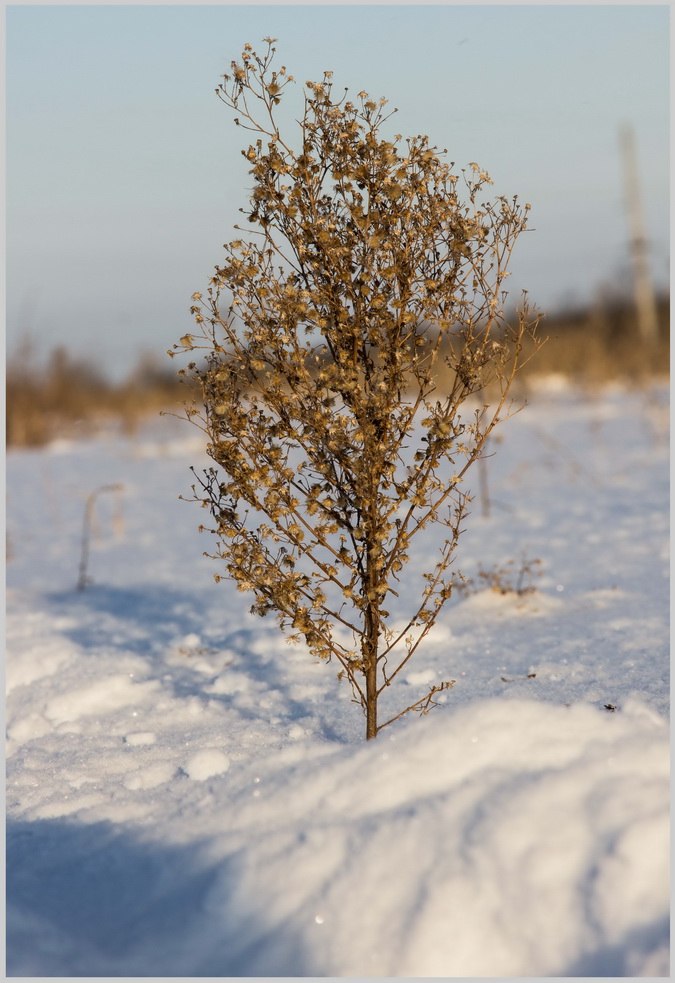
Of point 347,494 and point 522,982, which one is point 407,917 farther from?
point 347,494

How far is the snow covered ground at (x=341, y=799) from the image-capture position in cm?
238

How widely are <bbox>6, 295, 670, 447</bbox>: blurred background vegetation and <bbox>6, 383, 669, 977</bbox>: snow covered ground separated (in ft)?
30.4

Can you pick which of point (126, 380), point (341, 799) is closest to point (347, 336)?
point (341, 799)

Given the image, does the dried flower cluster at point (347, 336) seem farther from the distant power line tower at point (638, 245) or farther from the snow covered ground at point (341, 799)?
the distant power line tower at point (638, 245)

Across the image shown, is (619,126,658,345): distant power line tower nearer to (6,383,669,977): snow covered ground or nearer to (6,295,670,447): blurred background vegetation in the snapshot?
(6,295,670,447): blurred background vegetation

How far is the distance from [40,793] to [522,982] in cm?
185

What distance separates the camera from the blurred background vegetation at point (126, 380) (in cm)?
1445

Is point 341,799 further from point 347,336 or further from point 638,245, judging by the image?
point 638,245

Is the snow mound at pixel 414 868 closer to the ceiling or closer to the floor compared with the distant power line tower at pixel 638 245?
closer to the floor

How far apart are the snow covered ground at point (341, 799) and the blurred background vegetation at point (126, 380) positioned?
9.28 m

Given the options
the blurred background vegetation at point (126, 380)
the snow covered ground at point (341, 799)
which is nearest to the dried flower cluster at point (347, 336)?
the snow covered ground at point (341, 799)

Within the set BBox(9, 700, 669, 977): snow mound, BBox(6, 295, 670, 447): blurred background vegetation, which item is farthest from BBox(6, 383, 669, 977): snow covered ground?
BBox(6, 295, 670, 447): blurred background vegetation

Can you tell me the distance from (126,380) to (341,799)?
1344cm

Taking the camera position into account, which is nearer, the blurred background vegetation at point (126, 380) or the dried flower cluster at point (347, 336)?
the dried flower cluster at point (347, 336)
